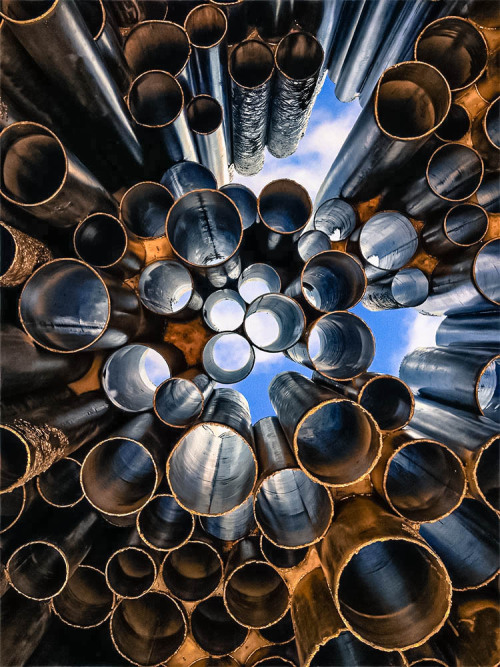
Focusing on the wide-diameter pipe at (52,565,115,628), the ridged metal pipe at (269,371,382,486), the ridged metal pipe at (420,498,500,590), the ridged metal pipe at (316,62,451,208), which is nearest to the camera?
the ridged metal pipe at (269,371,382,486)

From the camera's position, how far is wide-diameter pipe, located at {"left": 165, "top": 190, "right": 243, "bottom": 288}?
2.96m

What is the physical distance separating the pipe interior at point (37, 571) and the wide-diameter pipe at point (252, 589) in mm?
1328

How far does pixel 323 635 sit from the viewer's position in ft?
7.73

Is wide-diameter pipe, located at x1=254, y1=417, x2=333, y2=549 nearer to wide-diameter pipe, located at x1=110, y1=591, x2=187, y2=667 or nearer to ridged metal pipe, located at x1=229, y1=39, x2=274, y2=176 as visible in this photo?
wide-diameter pipe, located at x1=110, y1=591, x2=187, y2=667

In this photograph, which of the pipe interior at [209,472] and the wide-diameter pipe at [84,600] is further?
the wide-diameter pipe at [84,600]

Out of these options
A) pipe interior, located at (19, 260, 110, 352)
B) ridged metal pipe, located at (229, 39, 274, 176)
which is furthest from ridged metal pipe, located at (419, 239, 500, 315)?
pipe interior, located at (19, 260, 110, 352)

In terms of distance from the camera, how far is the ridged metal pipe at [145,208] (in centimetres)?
320

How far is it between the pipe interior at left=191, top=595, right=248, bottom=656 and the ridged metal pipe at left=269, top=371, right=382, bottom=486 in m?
1.71

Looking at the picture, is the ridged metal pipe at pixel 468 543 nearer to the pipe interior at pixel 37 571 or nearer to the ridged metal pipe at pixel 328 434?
the ridged metal pipe at pixel 328 434

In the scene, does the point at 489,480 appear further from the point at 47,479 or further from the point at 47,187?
the point at 47,187

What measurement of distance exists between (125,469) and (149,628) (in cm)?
155

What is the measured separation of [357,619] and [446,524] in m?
1.24

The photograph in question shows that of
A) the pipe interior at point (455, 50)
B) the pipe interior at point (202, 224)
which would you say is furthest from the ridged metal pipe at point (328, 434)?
the pipe interior at point (455, 50)

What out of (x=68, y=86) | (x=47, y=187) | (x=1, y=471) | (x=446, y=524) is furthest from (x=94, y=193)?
(x=446, y=524)
